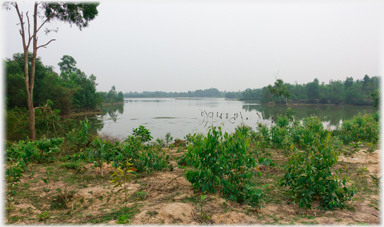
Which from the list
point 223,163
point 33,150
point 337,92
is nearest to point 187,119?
point 33,150

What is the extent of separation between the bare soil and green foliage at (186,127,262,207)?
0.66 ft

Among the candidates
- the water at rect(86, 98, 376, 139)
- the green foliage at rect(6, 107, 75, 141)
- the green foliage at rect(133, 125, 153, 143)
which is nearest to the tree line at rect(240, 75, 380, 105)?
the water at rect(86, 98, 376, 139)

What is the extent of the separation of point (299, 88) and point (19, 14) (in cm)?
6016

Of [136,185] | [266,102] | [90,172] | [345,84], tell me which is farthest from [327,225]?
[345,84]

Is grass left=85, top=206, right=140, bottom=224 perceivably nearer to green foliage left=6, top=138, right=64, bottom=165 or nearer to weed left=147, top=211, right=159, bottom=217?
weed left=147, top=211, right=159, bottom=217

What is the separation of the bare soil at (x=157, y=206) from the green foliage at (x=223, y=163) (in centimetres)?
20

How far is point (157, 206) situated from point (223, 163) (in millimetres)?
1070

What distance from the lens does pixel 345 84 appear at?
5125cm

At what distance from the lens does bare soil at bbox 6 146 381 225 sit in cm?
255

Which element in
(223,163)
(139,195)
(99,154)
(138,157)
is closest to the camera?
(223,163)

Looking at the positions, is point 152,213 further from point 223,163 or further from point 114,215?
point 223,163

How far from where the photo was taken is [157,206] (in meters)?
2.81

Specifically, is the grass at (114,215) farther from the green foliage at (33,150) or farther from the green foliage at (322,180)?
the green foliage at (33,150)

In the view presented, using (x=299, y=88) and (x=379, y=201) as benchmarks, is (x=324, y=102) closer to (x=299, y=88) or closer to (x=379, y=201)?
(x=299, y=88)
